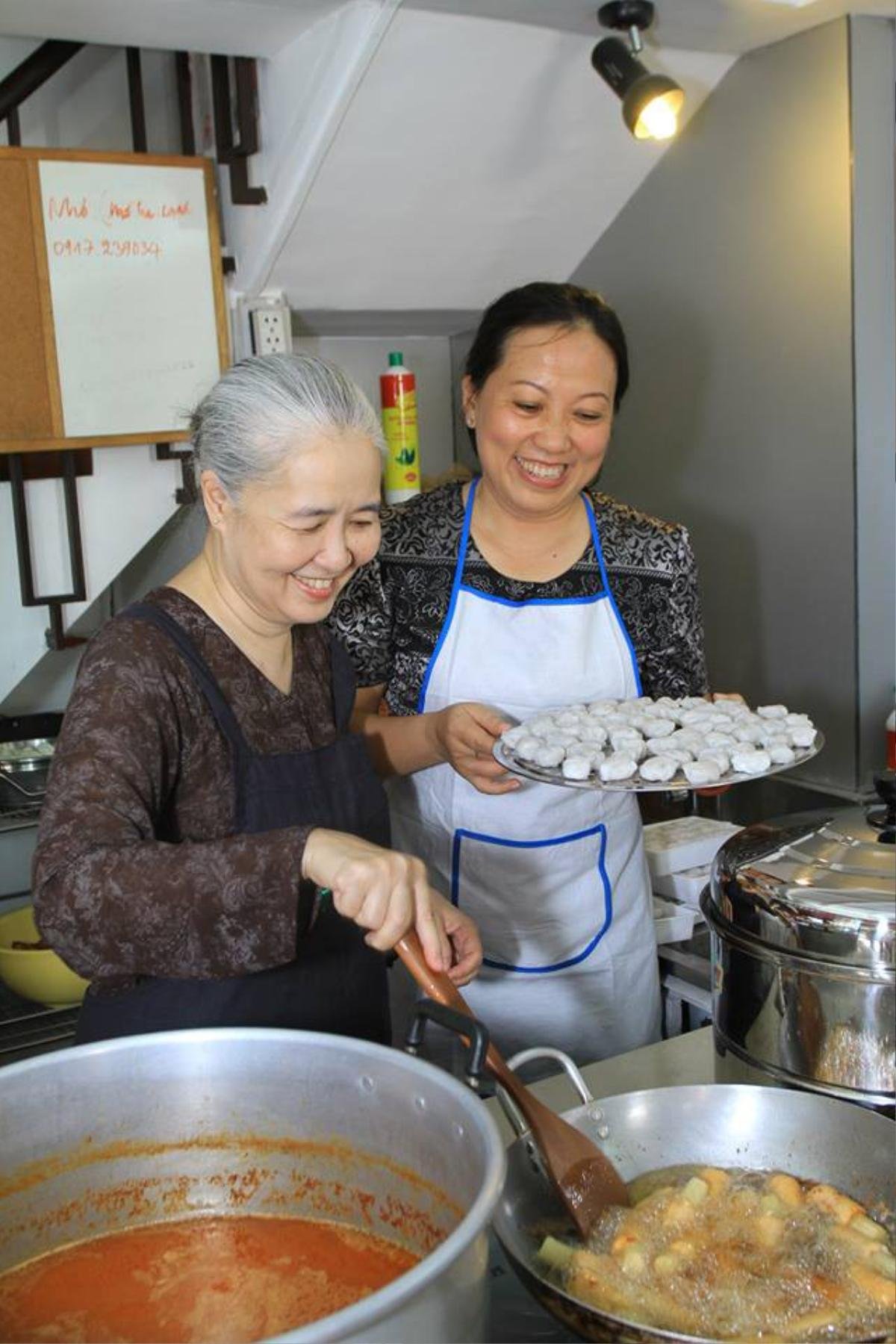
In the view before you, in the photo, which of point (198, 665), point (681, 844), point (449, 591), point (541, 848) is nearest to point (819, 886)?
point (198, 665)

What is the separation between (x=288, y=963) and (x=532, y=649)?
80 cm

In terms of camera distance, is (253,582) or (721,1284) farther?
(253,582)

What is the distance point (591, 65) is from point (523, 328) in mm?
1039

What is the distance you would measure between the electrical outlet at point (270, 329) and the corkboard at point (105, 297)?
8 cm

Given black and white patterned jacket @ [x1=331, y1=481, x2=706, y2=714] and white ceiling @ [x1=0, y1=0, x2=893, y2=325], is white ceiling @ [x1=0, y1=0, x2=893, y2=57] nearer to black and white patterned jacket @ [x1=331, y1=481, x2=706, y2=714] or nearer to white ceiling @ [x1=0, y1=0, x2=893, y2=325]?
white ceiling @ [x1=0, y1=0, x2=893, y2=325]

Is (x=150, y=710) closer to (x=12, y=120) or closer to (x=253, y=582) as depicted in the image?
(x=253, y=582)

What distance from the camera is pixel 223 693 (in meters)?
1.40

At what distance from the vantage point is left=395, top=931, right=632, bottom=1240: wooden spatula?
104 centimetres

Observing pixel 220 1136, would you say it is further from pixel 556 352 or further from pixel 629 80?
pixel 629 80

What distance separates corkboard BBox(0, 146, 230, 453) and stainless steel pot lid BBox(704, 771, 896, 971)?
6.00ft

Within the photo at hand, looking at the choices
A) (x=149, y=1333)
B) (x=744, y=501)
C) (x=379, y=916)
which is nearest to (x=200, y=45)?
(x=744, y=501)

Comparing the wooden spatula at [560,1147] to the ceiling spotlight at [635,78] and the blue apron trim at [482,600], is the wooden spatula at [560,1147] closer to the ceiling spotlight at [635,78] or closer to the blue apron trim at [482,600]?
the blue apron trim at [482,600]

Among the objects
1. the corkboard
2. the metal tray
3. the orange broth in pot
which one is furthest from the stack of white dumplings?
the corkboard

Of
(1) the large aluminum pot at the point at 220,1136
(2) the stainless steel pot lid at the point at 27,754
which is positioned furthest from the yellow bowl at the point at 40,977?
(1) the large aluminum pot at the point at 220,1136
